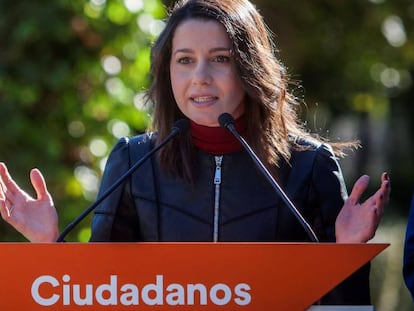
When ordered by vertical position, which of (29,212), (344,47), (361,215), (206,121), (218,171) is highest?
(344,47)

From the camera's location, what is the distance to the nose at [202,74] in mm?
3895

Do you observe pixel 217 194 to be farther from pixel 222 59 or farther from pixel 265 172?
pixel 222 59

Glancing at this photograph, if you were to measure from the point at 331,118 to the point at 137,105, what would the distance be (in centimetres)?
1103

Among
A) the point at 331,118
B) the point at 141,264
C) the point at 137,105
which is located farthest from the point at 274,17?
the point at 141,264

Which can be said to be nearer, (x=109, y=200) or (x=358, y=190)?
(x=358, y=190)

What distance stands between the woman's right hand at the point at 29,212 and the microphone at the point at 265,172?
613mm

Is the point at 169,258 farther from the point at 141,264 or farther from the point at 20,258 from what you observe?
the point at 20,258

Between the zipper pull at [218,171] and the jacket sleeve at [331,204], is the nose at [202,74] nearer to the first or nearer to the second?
the zipper pull at [218,171]

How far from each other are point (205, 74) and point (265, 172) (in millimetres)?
418

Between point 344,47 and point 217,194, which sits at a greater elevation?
point 344,47

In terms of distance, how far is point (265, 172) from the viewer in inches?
145

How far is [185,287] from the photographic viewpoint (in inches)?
132

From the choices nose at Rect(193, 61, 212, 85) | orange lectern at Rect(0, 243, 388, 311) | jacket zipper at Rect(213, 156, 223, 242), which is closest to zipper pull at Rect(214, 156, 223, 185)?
jacket zipper at Rect(213, 156, 223, 242)

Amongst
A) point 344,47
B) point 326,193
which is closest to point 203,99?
point 326,193
